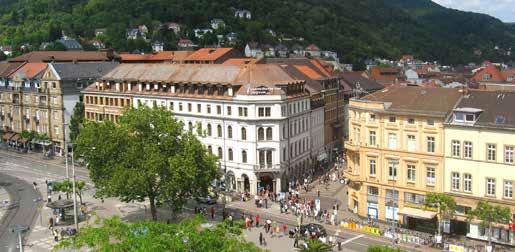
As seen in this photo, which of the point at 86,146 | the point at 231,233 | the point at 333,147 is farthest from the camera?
the point at 333,147

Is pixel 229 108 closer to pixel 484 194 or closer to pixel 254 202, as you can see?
pixel 254 202

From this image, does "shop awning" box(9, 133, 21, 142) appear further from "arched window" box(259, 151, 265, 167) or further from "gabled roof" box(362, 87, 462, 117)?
"gabled roof" box(362, 87, 462, 117)

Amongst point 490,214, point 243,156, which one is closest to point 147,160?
point 243,156

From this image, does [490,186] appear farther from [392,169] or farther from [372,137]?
[372,137]

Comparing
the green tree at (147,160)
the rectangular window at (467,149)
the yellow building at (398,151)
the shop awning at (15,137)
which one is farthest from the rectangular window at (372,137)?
the shop awning at (15,137)

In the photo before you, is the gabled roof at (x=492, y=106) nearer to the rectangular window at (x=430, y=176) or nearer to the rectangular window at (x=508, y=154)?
the rectangular window at (x=508, y=154)

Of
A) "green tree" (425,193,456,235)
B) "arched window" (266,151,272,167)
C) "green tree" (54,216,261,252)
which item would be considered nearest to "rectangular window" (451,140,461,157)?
"green tree" (425,193,456,235)

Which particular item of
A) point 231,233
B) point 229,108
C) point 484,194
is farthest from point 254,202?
point 231,233
